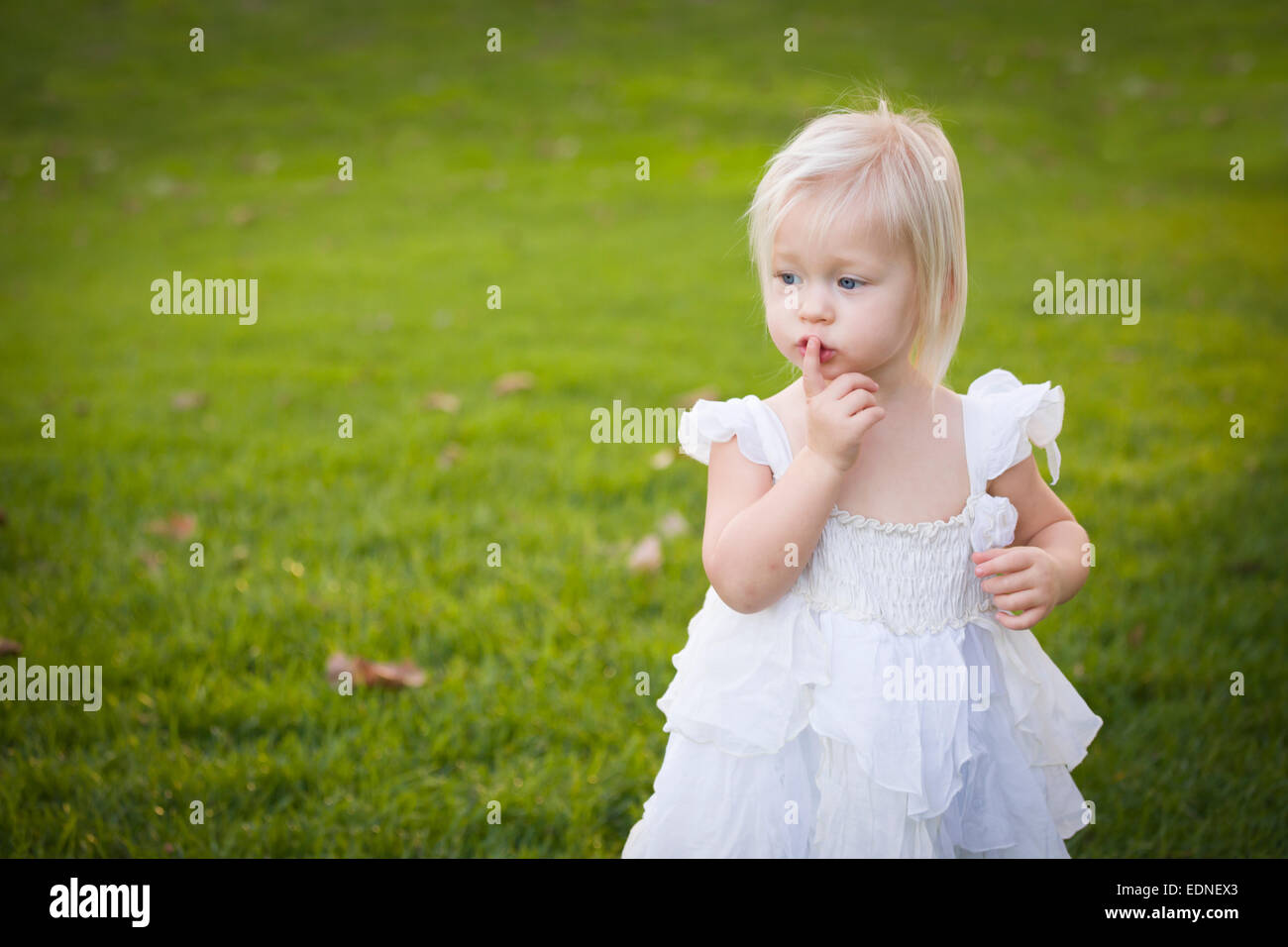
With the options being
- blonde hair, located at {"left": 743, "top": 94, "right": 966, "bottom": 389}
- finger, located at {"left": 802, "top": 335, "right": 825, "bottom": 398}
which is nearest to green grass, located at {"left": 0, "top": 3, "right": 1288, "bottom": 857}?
blonde hair, located at {"left": 743, "top": 94, "right": 966, "bottom": 389}

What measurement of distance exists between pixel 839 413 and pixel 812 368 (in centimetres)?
10

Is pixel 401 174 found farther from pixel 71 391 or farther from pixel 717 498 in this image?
pixel 717 498

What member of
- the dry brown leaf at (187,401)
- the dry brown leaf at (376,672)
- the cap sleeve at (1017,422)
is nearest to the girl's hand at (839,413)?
the cap sleeve at (1017,422)

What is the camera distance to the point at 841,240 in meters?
1.65

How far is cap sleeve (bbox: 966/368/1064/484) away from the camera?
5.99 ft

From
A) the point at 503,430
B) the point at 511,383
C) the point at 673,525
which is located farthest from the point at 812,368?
the point at 511,383

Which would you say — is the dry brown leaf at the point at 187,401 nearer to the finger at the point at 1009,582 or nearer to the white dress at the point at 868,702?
the white dress at the point at 868,702

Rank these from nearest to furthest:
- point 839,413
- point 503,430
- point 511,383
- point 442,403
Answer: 1. point 839,413
2. point 503,430
3. point 442,403
4. point 511,383

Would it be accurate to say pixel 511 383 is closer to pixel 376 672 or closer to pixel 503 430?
pixel 503 430

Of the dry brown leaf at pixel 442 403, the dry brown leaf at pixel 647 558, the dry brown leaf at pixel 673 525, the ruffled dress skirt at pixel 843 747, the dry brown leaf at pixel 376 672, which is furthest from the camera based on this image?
the dry brown leaf at pixel 442 403

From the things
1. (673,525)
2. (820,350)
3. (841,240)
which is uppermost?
(841,240)

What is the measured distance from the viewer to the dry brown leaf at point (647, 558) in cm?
348

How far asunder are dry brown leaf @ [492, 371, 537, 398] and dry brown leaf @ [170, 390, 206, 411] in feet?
4.32

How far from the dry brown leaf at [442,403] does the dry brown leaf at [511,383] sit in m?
0.20
